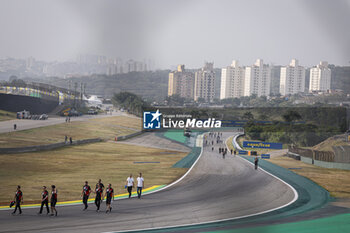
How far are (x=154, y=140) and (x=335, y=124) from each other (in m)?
15.6

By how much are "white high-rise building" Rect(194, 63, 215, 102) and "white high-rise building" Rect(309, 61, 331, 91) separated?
27.3ft

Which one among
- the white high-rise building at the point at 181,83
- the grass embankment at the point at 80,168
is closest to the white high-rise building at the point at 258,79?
the white high-rise building at the point at 181,83

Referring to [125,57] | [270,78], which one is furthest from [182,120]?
[270,78]

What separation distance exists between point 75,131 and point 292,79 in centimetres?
1885

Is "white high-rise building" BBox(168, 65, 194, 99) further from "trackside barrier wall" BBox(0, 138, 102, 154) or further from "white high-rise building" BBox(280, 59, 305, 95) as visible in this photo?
"trackside barrier wall" BBox(0, 138, 102, 154)

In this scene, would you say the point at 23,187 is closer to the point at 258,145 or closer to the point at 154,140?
A: the point at 154,140

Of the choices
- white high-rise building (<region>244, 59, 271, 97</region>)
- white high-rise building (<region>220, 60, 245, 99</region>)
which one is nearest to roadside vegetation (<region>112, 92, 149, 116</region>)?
white high-rise building (<region>220, 60, 245, 99</region>)

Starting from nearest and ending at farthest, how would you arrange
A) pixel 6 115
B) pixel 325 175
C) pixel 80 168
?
pixel 325 175 < pixel 80 168 < pixel 6 115

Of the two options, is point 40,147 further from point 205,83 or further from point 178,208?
point 178,208

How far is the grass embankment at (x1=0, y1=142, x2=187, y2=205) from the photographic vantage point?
16.8 m

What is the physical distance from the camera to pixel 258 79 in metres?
27.5

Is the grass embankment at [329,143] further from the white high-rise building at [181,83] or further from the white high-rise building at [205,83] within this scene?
the white high-rise building at [181,83]

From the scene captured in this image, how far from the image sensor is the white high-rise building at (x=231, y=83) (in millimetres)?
26906

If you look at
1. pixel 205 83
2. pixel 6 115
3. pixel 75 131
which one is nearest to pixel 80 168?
pixel 6 115
